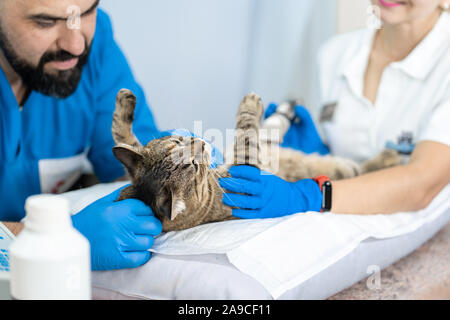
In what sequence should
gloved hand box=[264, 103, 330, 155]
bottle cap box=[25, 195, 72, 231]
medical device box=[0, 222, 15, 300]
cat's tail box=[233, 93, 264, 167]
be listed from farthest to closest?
gloved hand box=[264, 103, 330, 155]
cat's tail box=[233, 93, 264, 167]
medical device box=[0, 222, 15, 300]
bottle cap box=[25, 195, 72, 231]

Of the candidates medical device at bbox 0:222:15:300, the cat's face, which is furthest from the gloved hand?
medical device at bbox 0:222:15:300

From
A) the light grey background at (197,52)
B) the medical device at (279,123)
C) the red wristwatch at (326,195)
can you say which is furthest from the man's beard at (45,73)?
the red wristwatch at (326,195)

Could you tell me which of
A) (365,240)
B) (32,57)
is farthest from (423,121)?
(32,57)

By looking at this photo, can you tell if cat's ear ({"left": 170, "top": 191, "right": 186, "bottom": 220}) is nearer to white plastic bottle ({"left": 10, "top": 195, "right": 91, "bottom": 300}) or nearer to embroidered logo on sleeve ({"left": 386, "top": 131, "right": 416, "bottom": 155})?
white plastic bottle ({"left": 10, "top": 195, "right": 91, "bottom": 300})

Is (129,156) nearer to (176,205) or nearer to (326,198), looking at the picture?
(176,205)

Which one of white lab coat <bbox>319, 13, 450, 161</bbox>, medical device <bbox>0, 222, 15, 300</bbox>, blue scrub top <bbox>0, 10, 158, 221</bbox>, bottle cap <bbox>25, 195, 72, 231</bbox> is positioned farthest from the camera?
white lab coat <bbox>319, 13, 450, 161</bbox>

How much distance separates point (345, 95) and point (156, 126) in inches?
A: 24.6

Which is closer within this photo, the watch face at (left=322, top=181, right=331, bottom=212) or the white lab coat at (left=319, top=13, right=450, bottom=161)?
the watch face at (left=322, top=181, right=331, bottom=212)

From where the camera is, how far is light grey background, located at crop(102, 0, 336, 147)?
1.06 meters

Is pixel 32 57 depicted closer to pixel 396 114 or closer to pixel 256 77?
pixel 256 77

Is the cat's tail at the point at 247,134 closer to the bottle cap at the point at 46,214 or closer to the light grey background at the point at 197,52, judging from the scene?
the light grey background at the point at 197,52

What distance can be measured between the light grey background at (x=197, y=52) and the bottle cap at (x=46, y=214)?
42cm

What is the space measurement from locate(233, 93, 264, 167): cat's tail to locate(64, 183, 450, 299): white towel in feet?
0.46
